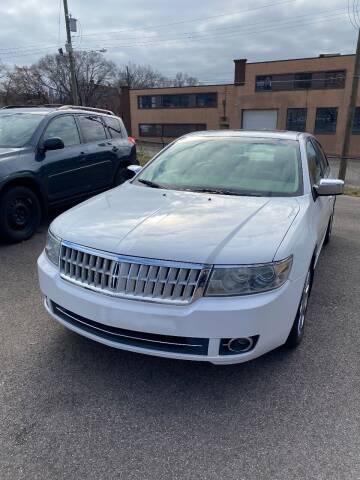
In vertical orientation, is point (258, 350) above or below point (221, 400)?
above

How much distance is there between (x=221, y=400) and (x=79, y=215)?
5.46 feet

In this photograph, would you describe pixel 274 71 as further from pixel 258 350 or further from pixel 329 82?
pixel 258 350

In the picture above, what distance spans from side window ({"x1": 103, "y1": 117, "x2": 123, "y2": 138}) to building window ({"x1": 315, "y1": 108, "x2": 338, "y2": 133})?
110 feet

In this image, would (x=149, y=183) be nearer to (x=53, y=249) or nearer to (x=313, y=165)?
(x=53, y=249)

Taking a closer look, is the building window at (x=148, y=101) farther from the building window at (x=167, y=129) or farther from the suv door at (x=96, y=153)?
the suv door at (x=96, y=153)

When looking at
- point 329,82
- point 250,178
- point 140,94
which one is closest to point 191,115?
point 140,94

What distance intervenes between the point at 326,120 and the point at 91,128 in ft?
114

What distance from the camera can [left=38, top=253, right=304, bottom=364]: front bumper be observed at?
226 centimetres

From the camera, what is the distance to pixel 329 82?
116 feet

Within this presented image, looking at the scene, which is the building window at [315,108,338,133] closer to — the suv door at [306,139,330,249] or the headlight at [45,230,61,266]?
the suv door at [306,139,330,249]

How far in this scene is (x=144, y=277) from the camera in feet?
7.63

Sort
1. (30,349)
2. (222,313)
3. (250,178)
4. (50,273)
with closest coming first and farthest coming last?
(222,313)
(50,273)
(30,349)
(250,178)

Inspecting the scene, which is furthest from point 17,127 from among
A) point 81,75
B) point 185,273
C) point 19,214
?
point 81,75

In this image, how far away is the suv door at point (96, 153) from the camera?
654 centimetres
